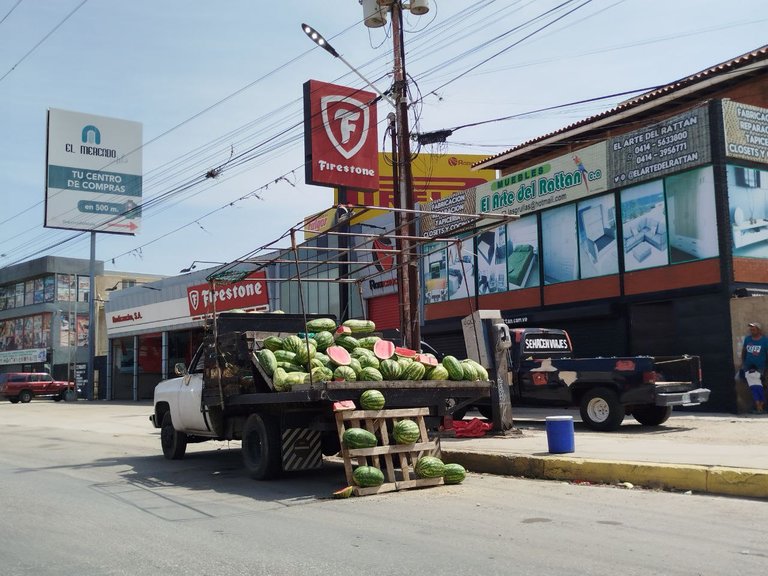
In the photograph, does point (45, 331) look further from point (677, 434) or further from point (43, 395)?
point (677, 434)

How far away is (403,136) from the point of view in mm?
16438

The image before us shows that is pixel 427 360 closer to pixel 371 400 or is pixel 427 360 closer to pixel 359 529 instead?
pixel 371 400

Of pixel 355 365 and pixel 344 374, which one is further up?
pixel 355 365

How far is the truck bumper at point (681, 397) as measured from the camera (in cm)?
1448

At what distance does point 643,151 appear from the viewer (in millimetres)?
20750

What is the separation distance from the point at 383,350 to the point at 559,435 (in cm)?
278

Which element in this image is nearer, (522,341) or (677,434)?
(677,434)

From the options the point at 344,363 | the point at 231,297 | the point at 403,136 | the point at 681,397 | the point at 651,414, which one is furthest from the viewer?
the point at 231,297

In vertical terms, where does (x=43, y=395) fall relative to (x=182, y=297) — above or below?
below

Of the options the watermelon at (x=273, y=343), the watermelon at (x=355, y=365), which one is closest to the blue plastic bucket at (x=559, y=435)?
the watermelon at (x=355, y=365)

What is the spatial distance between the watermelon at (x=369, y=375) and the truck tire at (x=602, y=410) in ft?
23.4

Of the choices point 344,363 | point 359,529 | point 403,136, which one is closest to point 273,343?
point 344,363

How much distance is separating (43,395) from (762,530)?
47023 mm

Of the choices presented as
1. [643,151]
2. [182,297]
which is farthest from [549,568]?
[182,297]
